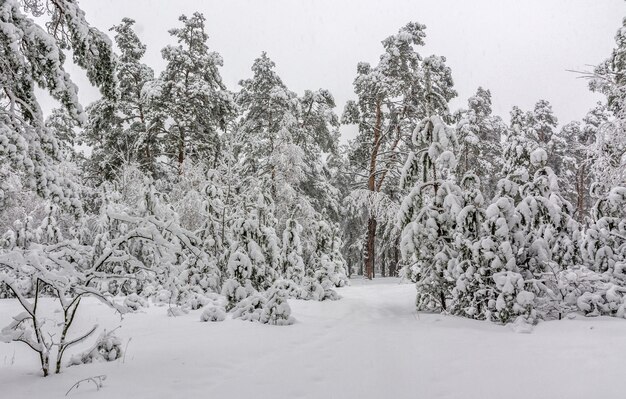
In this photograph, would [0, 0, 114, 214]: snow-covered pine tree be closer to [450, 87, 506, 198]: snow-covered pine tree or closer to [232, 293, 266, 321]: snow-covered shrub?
[232, 293, 266, 321]: snow-covered shrub

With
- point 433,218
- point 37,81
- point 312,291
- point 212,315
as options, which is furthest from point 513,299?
point 37,81

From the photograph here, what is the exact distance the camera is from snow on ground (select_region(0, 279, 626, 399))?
382cm

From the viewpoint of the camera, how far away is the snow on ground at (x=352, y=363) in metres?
3.82

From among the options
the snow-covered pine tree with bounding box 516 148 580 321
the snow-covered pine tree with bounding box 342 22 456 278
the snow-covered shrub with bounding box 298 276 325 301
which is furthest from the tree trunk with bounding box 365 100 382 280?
the snow-covered pine tree with bounding box 516 148 580 321

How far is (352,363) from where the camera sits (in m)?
4.95

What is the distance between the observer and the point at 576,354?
468 cm

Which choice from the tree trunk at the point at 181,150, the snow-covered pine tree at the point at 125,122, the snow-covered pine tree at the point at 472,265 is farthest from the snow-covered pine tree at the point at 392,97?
the snow-covered pine tree at the point at 472,265

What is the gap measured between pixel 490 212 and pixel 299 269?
702 cm

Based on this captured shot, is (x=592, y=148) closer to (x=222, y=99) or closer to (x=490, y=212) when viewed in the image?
(x=490, y=212)

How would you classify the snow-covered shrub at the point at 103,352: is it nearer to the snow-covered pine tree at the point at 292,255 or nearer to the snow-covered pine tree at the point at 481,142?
the snow-covered pine tree at the point at 292,255

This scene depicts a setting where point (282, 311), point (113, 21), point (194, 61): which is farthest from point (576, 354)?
point (113, 21)

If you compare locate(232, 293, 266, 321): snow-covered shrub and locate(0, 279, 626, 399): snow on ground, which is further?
locate(232, 293, 266, 321): snow-covered shrub

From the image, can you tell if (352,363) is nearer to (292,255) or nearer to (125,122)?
(292,255)

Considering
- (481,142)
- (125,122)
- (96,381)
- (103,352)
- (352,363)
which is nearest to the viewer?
(96,381)
